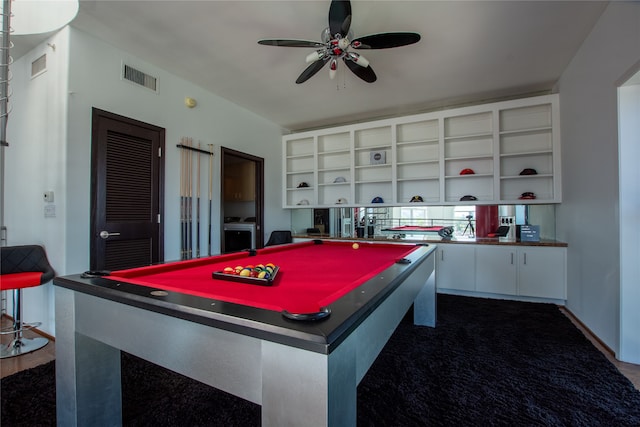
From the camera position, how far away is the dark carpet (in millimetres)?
1433

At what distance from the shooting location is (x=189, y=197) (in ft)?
11.1

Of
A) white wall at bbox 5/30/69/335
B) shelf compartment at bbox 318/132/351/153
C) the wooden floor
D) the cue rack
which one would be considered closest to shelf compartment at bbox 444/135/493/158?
shelf compartment at bbox 318/132/351/153

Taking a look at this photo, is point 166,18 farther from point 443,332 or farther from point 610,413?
point 610,413

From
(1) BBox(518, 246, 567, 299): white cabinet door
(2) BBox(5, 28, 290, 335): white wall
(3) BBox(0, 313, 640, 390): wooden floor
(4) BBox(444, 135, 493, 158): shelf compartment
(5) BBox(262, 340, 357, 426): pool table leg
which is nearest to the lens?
(5) BBox(262, 340, 357, 426): pool table leg

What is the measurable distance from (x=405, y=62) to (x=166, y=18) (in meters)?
2.28

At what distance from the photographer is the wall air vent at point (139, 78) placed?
110 inches

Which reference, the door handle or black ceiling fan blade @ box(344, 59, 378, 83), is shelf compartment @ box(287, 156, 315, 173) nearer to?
black ceiling fan blade @ box(344, 59, 378, 83)

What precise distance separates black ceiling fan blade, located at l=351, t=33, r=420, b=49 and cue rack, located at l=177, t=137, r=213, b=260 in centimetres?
227

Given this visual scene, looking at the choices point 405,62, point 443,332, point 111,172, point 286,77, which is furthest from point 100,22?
point 443,332

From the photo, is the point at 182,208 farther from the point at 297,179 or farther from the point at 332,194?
the point at 332,194

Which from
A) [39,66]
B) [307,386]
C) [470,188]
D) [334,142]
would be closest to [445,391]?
[307,386]

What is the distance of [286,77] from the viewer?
11.0ft

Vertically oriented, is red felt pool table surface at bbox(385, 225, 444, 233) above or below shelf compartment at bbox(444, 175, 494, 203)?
below

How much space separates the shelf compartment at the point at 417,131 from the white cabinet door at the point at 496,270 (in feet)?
5.90
